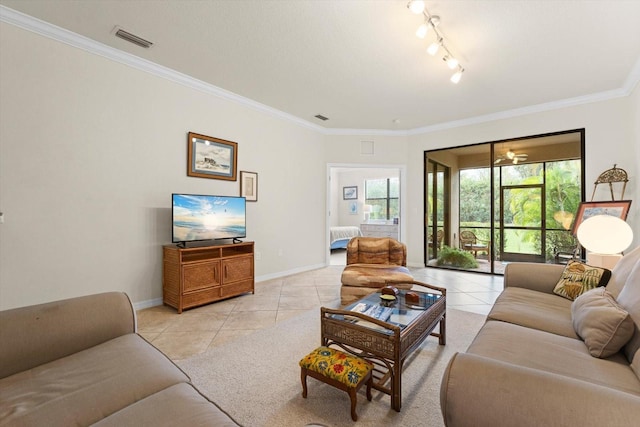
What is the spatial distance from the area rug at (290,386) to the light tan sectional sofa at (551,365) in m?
0.54

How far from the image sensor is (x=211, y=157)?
Result: 12.4ft

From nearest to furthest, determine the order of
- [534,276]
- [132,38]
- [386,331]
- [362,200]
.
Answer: [386,331] < [534,276] < [132,38] < [362,200]

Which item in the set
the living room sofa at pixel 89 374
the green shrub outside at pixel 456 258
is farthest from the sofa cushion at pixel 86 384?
the green shrub outside at pixel 456 258

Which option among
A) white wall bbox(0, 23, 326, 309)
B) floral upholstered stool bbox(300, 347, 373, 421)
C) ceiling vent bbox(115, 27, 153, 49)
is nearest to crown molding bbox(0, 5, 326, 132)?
white wall bbox(0, 23, 326, 309)

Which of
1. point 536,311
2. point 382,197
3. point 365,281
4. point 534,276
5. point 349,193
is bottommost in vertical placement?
point 365,281

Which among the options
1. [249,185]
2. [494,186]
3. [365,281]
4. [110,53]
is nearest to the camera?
[110,53]

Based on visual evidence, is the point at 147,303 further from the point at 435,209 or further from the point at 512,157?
the point at 512,157

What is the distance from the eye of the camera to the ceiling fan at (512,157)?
191 inches

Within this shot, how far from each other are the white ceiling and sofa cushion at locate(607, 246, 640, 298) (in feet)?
6.80

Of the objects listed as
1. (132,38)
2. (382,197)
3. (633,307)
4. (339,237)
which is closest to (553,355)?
(633,307)

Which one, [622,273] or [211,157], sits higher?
[211,157]

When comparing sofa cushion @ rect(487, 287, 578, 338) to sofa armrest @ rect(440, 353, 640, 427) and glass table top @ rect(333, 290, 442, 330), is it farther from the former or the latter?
sofa armrest @ rect(440, 353, 640, 427)

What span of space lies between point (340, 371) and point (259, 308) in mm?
1948

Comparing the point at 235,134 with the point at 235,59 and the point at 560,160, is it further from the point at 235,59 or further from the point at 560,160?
the point at 560,160
